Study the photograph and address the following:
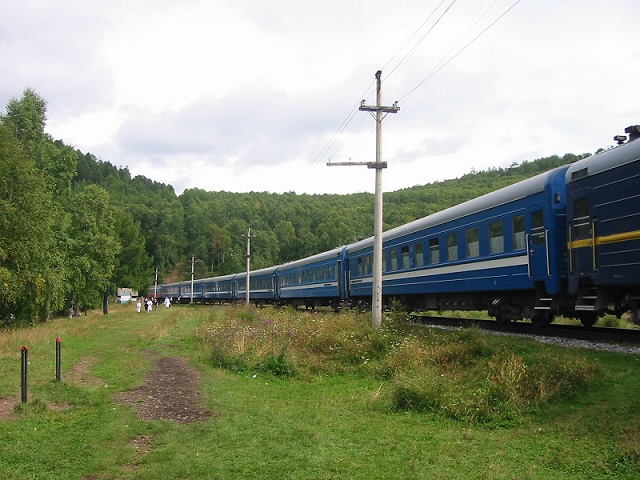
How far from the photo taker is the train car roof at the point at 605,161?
33.7 ft

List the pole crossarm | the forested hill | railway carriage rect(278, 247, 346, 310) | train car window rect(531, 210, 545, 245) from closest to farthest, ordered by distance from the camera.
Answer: train car window rect(531, 210, 545, 245)
the pole crossarm
railway carriage rect(278, 247, 346, 310)
the forested hill

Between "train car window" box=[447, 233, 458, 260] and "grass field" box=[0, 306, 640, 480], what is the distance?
4327 millimetres

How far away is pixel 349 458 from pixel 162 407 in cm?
418

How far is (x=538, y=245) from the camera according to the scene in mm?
13039

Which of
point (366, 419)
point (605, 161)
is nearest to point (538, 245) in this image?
point (605, 161)

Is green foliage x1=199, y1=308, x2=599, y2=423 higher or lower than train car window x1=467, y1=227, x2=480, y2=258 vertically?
lower

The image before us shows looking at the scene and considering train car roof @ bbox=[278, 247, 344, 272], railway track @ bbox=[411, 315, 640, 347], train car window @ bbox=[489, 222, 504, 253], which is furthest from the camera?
train car roof @ bbox=[278, 247, 344, 272]

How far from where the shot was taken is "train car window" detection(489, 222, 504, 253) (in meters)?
14.6

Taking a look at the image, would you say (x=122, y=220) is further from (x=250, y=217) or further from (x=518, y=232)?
(x=250, y=217)

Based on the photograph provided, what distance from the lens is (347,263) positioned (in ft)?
94.0

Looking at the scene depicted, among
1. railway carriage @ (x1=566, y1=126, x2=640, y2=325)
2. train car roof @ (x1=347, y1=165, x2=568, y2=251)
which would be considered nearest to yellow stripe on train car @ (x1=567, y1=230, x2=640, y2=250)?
railway carriage @ (x1=566, y1=126, x2=640, y2=325)

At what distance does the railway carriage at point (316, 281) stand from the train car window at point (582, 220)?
16.8m

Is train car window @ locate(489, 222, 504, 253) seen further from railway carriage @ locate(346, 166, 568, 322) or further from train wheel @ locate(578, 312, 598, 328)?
train wheel @ locate(578, 312, 598, 328)

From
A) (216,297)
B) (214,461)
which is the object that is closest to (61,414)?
(214,461)
